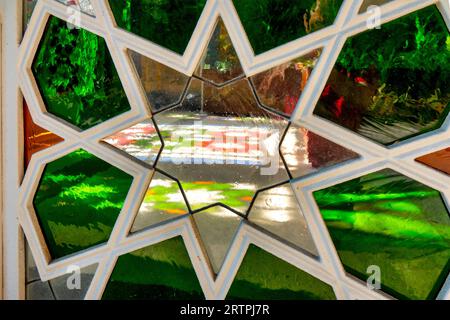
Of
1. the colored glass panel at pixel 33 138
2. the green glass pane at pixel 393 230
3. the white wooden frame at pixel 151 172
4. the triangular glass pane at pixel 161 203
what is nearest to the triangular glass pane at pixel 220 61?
the white wooden frame at pixel 151 172

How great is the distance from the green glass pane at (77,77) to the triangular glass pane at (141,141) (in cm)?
9

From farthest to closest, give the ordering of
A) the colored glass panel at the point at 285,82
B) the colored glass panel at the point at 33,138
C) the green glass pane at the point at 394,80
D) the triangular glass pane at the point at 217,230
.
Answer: the colored glass panel at the point at 33,138 < the triangular glass pane at the point at 217,230 < the colored glass panel at the point at 285,82 < the green glass pane at the point at 394,80

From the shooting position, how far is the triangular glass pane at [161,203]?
1909 mm

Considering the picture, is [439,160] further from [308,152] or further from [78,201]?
[78,201]

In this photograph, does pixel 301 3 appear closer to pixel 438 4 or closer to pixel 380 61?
pixel 380 61

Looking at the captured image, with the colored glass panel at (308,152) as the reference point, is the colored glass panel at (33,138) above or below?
above

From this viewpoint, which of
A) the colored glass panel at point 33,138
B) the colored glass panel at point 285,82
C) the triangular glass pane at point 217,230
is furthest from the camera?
the colored glass panel at point 33,138

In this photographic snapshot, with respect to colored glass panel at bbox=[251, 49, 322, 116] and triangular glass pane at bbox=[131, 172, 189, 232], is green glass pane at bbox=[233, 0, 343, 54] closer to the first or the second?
colored glass panel at bbox=[251, 49, 322, 116]

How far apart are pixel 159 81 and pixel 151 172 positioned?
0.35 metres

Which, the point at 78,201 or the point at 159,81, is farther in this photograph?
the point at 78,201

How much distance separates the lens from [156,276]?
6.40 ft

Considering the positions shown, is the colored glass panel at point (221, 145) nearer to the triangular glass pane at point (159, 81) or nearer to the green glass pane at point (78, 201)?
the triangular glass pane at point (159, 81)

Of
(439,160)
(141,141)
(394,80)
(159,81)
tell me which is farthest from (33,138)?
(439,160)

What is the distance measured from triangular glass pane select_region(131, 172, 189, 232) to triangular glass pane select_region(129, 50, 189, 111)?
0.93ft
